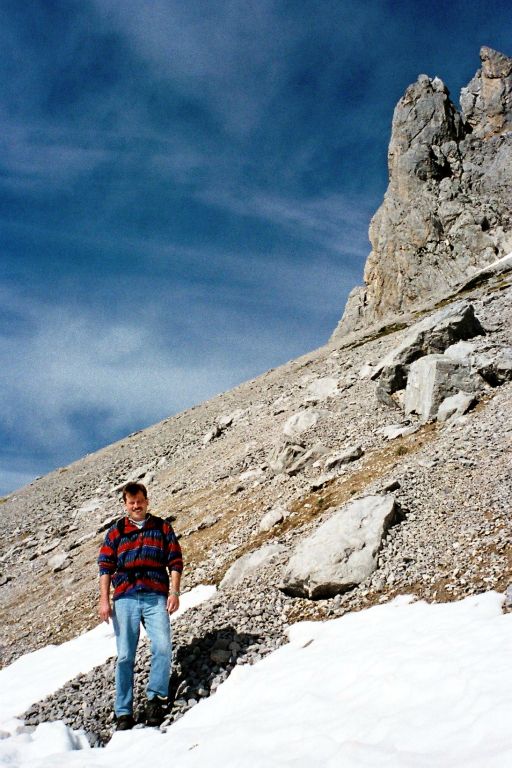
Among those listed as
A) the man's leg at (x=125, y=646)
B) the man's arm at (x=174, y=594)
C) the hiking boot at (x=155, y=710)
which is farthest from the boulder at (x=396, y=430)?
the hiking boot at (x=155, y=710)

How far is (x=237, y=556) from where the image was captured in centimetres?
1452

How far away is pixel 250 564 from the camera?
12508 mm

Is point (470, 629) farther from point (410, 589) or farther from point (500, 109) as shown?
point (500, 109)

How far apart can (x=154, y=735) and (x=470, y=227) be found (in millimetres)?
119600

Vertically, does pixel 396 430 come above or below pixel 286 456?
below

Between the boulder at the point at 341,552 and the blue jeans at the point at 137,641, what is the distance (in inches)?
147

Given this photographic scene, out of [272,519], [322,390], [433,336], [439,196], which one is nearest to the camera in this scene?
[272,519]

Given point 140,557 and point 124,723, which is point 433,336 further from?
point 124,723

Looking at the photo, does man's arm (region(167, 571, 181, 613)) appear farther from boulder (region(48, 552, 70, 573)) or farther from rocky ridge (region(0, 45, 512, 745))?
boulder (region(48, 552, 70, 573))

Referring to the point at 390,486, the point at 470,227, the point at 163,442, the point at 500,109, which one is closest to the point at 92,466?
→ the point at 163,442

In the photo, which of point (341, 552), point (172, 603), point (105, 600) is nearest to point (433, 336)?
point (341, 552)

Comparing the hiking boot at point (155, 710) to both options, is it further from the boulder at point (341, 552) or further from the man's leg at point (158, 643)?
the boulder at point (341, 552)

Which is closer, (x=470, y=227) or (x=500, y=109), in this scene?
(x=470, y=227)

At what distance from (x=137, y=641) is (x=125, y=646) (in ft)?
0.71
